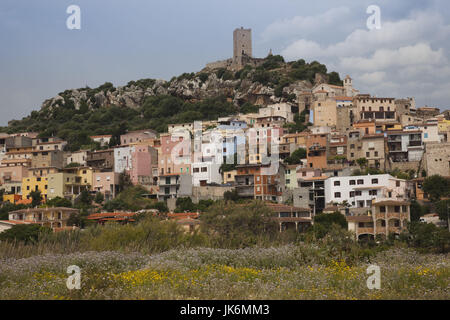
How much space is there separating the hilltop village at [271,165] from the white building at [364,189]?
98 mm

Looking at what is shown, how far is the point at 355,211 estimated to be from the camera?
162 feet

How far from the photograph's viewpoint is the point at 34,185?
66.2 metres

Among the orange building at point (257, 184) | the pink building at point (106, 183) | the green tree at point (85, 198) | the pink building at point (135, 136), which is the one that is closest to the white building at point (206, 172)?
the orange building at point (257, 184)

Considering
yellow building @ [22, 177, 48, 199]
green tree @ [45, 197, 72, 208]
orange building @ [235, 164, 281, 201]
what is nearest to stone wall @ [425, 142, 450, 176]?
orange building @ [235, 164, 281, 201]

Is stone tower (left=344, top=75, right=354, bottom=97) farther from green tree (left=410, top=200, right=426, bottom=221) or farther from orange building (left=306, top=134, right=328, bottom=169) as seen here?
green tree (left=410, top=200, right=426, bottom=221)

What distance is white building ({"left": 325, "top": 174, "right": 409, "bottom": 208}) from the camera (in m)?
50.8

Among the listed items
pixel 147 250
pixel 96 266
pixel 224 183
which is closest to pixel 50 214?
pixel 224 183

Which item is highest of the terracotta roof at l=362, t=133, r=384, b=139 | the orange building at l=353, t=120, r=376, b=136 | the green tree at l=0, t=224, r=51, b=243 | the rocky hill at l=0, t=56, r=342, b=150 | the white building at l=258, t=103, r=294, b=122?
the rocky hill at l=0, t=56, r=342, b=150

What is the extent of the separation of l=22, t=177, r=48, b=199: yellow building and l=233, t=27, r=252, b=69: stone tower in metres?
66.1

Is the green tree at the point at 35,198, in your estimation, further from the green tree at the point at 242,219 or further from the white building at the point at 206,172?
the green tree at the point at 242,219

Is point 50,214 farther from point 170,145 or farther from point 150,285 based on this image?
point 150,285

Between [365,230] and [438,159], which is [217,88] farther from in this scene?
[365,230]

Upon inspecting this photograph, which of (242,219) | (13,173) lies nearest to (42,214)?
(13,173)

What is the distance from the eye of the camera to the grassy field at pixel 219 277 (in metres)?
10.5
